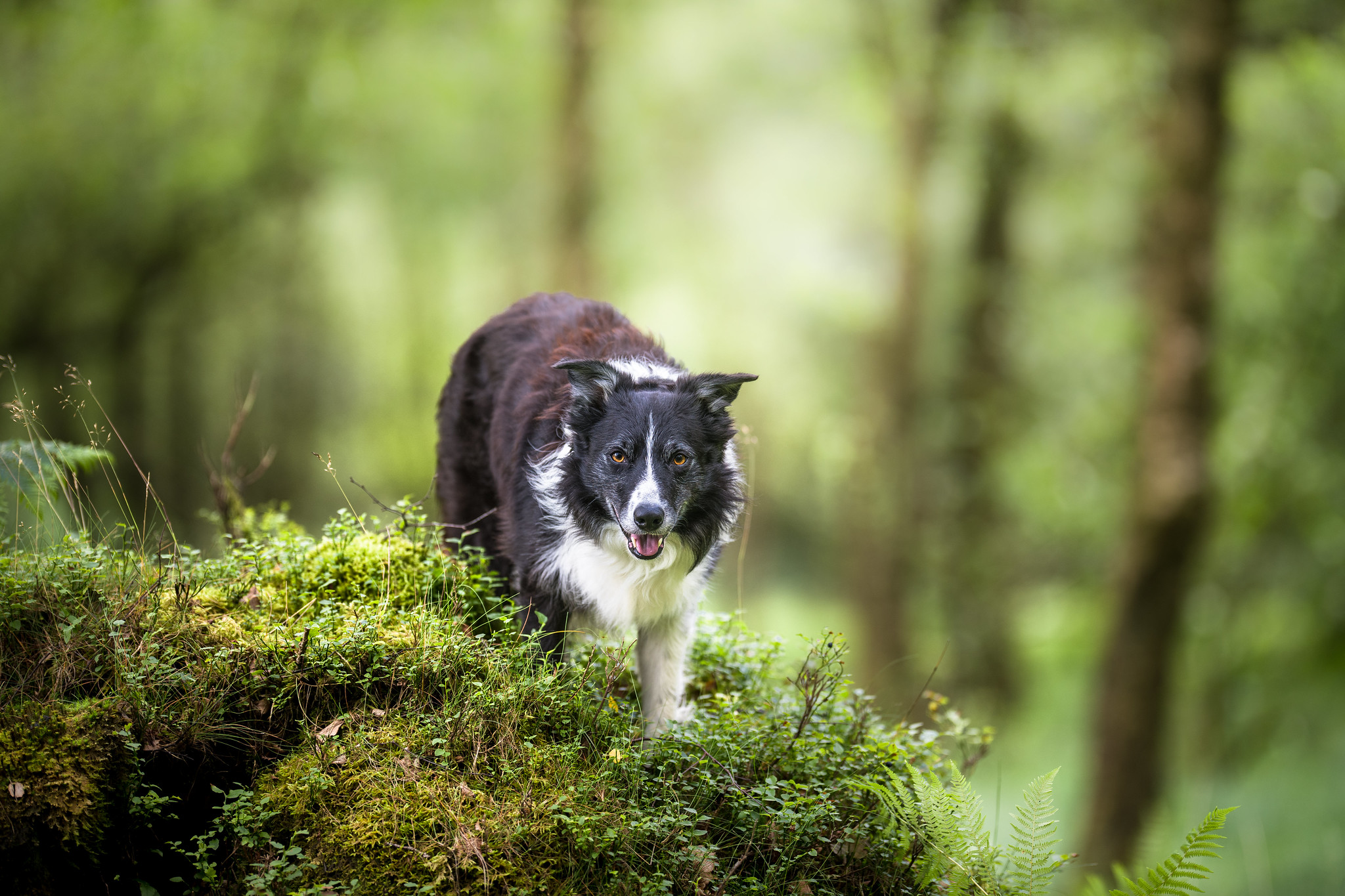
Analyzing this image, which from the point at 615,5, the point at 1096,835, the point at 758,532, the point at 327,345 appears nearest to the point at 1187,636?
the point at 1096,835

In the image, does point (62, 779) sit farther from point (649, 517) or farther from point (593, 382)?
point (593, 382)

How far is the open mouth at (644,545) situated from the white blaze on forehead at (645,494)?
2.1 inches

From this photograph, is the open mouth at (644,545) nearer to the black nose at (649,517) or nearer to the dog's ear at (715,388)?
the black nose at (649,517)

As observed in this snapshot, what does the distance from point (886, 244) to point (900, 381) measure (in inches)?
120

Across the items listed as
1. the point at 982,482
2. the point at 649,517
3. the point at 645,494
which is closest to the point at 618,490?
the point at 645,494

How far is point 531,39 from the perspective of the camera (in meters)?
16.5

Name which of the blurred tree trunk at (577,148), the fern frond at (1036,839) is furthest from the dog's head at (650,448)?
the blurred tree trunk at (577,148)

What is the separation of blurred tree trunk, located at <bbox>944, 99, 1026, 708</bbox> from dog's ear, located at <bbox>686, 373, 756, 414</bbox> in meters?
12.8

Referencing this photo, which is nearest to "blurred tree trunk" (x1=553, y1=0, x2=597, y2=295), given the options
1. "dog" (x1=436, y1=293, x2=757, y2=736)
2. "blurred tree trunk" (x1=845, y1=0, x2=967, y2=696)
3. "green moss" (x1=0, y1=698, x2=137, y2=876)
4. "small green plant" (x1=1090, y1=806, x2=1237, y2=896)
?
"blurred tree trunk" (x1=845, y1=0, x2=967, y2=696)

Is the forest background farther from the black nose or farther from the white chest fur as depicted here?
the black nose

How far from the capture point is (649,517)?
455cm

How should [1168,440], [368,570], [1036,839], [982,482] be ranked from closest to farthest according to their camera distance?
[1036,839], [368,570], [1168,440], [982,482]

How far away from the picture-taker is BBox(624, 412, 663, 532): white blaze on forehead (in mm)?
4613

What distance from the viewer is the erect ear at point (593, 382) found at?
4898 mm
